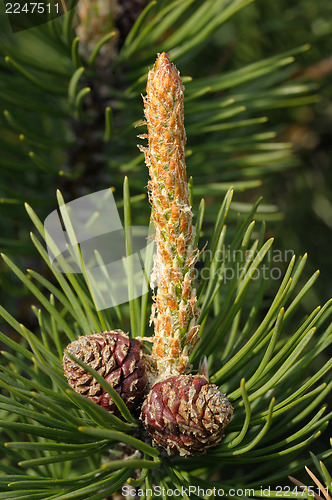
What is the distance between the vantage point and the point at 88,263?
0.76 metres

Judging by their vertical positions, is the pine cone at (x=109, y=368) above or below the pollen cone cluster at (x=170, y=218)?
below

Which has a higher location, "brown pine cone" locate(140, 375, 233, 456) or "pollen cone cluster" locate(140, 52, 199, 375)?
"pollen cone cluster" locate(140, 52, 199, 375)

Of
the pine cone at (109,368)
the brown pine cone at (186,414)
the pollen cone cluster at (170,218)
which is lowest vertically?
the brown pine cone at (186,414)

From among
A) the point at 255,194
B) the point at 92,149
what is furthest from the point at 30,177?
the point at 255,194

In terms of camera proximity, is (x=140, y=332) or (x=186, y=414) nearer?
(x=186, y=414)

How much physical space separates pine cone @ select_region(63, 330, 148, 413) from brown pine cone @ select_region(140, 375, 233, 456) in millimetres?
21

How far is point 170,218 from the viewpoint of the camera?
468 millimetres

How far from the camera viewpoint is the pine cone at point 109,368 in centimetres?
48

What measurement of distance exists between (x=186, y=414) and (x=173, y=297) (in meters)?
0.10

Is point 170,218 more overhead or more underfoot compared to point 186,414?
more overhead

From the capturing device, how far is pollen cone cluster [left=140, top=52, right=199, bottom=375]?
1.43 feet

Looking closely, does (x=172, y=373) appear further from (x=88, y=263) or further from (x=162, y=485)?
(x=88, y=263)

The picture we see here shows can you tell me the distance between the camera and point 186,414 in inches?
18.0

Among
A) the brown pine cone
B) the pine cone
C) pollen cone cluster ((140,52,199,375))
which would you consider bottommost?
the brown pine cone
